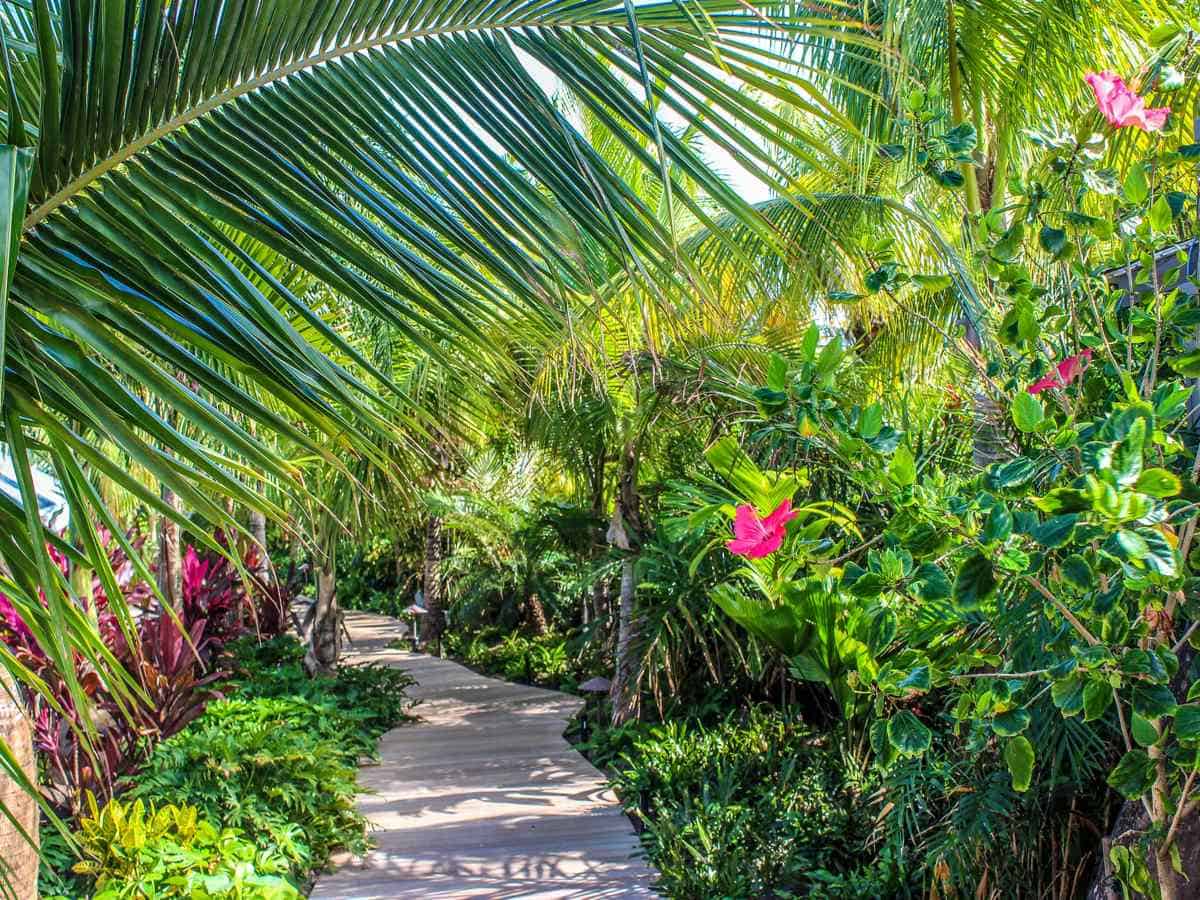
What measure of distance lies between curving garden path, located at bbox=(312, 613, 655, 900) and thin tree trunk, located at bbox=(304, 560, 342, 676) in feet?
3.58

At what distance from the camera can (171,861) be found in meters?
4.39

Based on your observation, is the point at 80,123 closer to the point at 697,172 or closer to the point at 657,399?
the point at 697,172

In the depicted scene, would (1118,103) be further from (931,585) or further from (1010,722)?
(1010,722)

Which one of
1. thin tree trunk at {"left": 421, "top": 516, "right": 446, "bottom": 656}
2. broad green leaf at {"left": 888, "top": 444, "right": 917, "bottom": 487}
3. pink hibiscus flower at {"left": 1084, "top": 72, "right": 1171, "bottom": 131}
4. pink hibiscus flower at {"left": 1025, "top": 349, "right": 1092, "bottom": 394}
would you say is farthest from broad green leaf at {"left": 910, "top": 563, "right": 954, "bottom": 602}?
thin tree trunk at {"left": 421, "top": 516, "right": 446, "bottom": 656}

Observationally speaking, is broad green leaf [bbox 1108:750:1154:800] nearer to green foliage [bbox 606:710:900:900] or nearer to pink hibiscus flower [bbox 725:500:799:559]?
pink hibiscus flower [bbox 725:500:799:559]

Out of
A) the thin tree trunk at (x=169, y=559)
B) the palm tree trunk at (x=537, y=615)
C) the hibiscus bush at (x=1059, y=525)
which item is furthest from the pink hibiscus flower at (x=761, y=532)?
the palm tree trunk at (x=537, y=615)

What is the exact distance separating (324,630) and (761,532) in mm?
8789

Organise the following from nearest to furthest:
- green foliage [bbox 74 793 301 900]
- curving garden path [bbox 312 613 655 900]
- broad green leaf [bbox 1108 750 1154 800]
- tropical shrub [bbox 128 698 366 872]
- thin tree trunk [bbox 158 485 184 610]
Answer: broad green leaf [bbox 1108 750 1154 800]
green foliage [bbox 74 793 301 900]
curving garden path [bbox 312 613 655 900]
tropical shrub [bbox 128 698 366 872]
thin tree trunk [bbox 158 485 184 610]

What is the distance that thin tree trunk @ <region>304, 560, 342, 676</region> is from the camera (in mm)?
10094

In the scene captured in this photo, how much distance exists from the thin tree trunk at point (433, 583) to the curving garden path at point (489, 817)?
177 inches

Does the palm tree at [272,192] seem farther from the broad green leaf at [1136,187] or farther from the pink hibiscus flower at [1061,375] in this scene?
the pink hibiscus flower at [1061,375]

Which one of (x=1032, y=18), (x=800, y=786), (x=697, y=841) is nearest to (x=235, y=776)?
(x=697, y=841)

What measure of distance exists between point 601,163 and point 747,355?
219 inches

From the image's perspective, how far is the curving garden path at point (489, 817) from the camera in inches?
206
